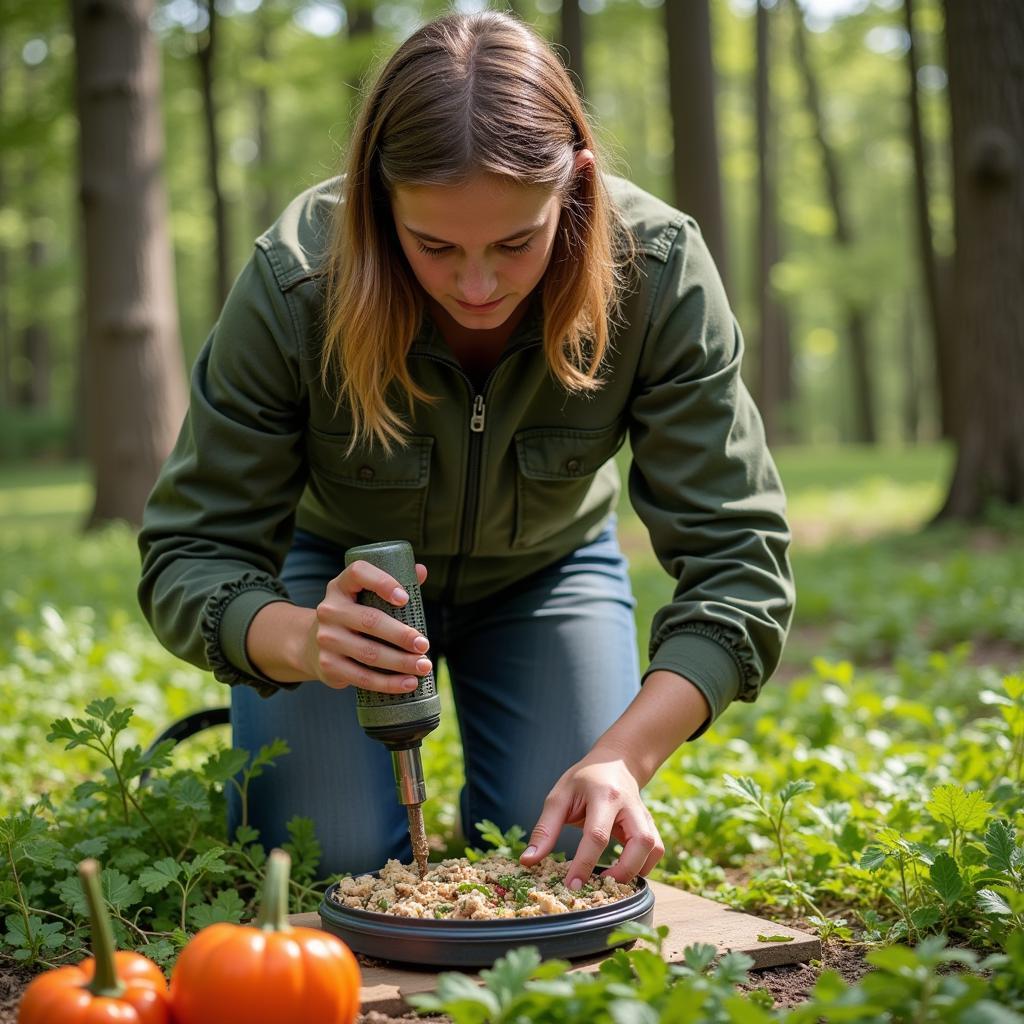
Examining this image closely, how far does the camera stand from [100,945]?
5.07ft

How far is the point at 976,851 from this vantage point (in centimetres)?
233

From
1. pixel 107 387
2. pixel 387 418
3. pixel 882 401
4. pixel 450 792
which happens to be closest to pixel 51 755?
pixel 450 792

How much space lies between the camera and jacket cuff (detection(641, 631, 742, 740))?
2.38 m

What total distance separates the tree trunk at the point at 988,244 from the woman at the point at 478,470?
593cm

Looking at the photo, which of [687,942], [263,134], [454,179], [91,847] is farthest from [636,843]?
[263,134]

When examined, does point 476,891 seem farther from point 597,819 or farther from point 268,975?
point 268,975

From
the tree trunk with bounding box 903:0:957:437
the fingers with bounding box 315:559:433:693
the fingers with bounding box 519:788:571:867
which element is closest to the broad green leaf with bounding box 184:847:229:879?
the fingers with bounding box 315:559:433:693

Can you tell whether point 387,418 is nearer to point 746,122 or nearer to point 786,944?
point 786,944

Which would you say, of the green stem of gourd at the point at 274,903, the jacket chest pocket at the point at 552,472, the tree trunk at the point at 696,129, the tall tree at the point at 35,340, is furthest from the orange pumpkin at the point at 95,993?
the tall tree at the point at 35,340

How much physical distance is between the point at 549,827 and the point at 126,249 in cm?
826

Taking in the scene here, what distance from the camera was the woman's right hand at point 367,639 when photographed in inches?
81.4

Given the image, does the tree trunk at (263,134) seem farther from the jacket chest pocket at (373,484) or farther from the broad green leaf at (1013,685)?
the broad green leaf at (1013,685)

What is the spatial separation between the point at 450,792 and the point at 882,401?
41932mm

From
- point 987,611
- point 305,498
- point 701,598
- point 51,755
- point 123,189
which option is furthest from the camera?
point 123,189
